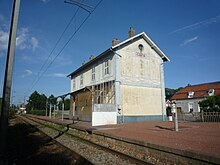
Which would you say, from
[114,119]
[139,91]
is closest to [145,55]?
[139,91]

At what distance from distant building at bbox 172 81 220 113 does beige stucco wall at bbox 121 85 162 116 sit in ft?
59.4

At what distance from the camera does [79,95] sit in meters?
25.4

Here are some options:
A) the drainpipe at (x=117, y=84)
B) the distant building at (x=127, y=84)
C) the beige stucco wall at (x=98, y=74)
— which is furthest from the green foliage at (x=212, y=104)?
the beige stucco wall at (x=98, y=74)

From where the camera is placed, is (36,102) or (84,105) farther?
(36,102)

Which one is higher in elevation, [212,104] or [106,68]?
[106,68]

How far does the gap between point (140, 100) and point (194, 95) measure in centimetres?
2316

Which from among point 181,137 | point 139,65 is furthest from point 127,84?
point 181,137

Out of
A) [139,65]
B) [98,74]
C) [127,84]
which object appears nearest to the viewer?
[127,84]

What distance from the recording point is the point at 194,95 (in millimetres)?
38906

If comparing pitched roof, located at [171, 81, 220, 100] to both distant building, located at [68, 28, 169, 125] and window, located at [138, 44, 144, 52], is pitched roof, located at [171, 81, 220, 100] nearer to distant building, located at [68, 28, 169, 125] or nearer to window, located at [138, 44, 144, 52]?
distant building, located at [68, 28, 169, 125]

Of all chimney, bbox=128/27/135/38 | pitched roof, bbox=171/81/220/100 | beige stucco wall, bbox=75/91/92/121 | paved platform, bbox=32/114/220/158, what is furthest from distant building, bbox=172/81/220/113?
paved platform, bbox=32/114/220/158

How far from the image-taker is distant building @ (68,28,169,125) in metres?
19.0

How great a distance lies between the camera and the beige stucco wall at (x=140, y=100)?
64.4ft

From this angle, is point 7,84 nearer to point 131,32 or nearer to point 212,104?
point 131,32
